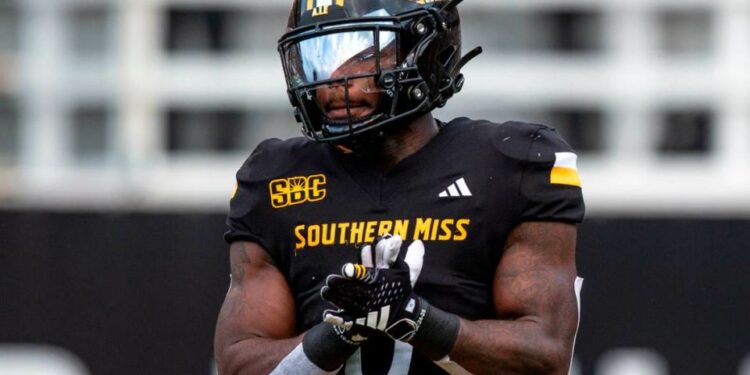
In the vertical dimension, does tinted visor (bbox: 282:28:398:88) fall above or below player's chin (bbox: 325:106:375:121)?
above

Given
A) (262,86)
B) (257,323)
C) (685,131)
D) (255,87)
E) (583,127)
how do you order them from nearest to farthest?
1. (257,323)
2. (262,86)
3. (255,87)
4. (583,127)
5. (685,131)

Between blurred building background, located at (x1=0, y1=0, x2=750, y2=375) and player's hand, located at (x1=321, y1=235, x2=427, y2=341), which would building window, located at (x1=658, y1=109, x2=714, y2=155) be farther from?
player's hand, located at (x1=321, y1=235, x2=427, y2=341)

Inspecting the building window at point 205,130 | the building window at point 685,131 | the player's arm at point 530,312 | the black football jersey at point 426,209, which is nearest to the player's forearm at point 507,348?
the player's arm at point 530,312

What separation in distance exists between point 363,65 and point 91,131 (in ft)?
165

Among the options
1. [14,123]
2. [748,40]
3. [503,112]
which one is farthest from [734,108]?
[14,123]

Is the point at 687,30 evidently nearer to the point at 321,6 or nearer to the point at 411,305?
the point at 321,6

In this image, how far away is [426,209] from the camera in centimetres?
405

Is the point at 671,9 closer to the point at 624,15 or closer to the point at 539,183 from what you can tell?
the point at 624,15

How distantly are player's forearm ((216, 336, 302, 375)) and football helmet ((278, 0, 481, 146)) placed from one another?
0.52 m

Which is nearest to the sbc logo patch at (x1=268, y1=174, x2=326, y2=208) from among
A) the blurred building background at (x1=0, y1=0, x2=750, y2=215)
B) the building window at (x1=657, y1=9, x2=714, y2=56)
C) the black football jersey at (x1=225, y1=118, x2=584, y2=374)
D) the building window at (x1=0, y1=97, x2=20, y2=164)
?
the black football jersey at (x1=225, y1=118, x2=584, y2=374)

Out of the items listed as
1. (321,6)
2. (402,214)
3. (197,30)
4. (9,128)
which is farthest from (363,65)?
(197,30)

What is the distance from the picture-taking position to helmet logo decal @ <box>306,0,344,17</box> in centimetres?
412

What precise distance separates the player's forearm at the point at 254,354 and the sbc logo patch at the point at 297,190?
1.17 feet

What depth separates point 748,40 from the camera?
55.2m
